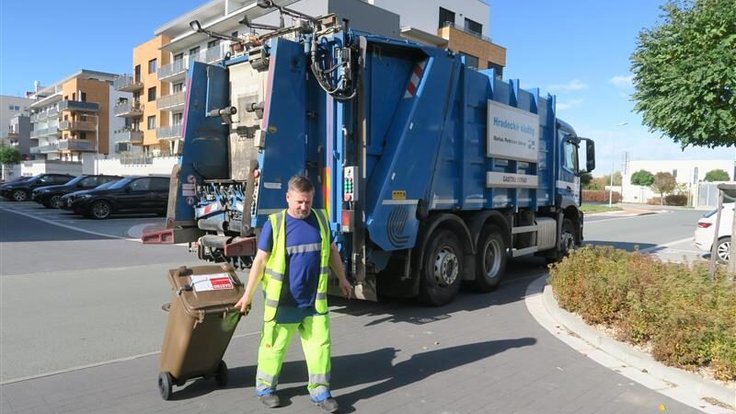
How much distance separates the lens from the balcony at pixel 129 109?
61075 millimetres

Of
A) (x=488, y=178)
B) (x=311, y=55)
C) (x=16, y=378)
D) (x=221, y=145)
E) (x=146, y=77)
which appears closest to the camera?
(x=16, y=378)

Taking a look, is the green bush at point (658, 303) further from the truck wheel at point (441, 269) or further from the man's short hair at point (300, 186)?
the man's short hair at point (300, 186)

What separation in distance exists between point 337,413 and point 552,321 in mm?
3757

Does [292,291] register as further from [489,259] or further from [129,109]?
[129,109]

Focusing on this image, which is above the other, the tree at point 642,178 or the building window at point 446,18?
the building window at point 446,18

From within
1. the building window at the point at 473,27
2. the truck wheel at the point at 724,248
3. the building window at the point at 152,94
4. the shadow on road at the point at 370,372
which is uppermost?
the building window at the point at 473,27

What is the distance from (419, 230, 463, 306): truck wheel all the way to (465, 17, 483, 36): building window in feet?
132

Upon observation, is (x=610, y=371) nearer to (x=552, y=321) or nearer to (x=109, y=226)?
(x=552, y=321)

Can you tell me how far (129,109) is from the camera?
62594mm

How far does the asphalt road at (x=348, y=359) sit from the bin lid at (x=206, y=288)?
2.51 feet

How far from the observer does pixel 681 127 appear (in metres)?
7.84

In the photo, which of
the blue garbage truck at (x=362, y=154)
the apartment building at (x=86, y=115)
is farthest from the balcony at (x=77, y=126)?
the blue garbage truck at (x=362, y=154)

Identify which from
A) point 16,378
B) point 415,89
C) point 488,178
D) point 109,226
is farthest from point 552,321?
point 109,226

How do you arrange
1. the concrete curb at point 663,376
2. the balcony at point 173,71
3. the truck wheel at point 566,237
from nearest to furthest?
the concrete curb at point 663,376 → the truck wheel at point 566,237 → the balcony at point 173,71
